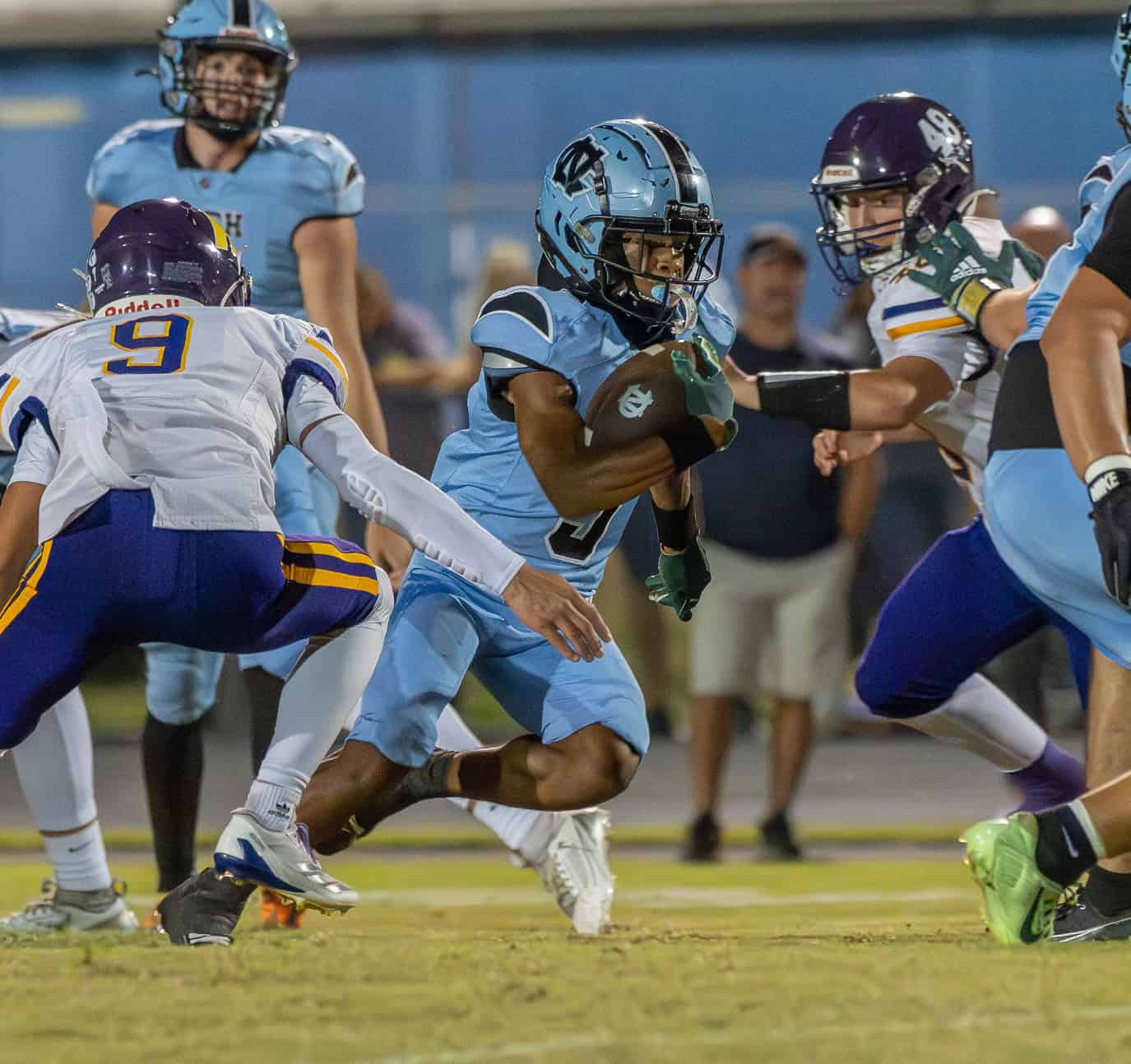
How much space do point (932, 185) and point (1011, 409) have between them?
100 cm

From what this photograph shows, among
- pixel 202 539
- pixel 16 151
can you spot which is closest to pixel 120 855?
pixel 202 539

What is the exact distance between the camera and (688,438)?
13.2 feet

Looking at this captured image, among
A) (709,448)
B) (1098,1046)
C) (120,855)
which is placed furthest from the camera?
(120,855)

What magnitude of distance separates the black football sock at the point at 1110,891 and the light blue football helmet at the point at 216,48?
108 inches

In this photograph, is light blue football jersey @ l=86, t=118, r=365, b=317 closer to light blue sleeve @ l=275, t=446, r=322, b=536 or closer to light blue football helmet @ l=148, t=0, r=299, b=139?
light blue football helmet @ l=148, t=0, r=299, b=139

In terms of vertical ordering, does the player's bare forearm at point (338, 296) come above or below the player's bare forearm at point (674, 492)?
above

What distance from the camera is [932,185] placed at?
4914mm

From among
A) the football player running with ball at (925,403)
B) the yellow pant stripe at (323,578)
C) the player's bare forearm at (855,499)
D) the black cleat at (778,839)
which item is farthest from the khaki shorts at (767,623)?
the yellow pant stripe at (323,578)

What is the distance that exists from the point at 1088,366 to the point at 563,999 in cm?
150

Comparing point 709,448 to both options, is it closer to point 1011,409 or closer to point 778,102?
point 1011,409

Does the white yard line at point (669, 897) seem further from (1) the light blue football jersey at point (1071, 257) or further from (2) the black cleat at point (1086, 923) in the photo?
(1) the light blue football jersey at point (1071, 257)

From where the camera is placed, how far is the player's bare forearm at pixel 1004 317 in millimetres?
4426

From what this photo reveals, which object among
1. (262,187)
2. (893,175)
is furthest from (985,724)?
(262,187)

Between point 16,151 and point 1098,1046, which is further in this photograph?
point 16,151
